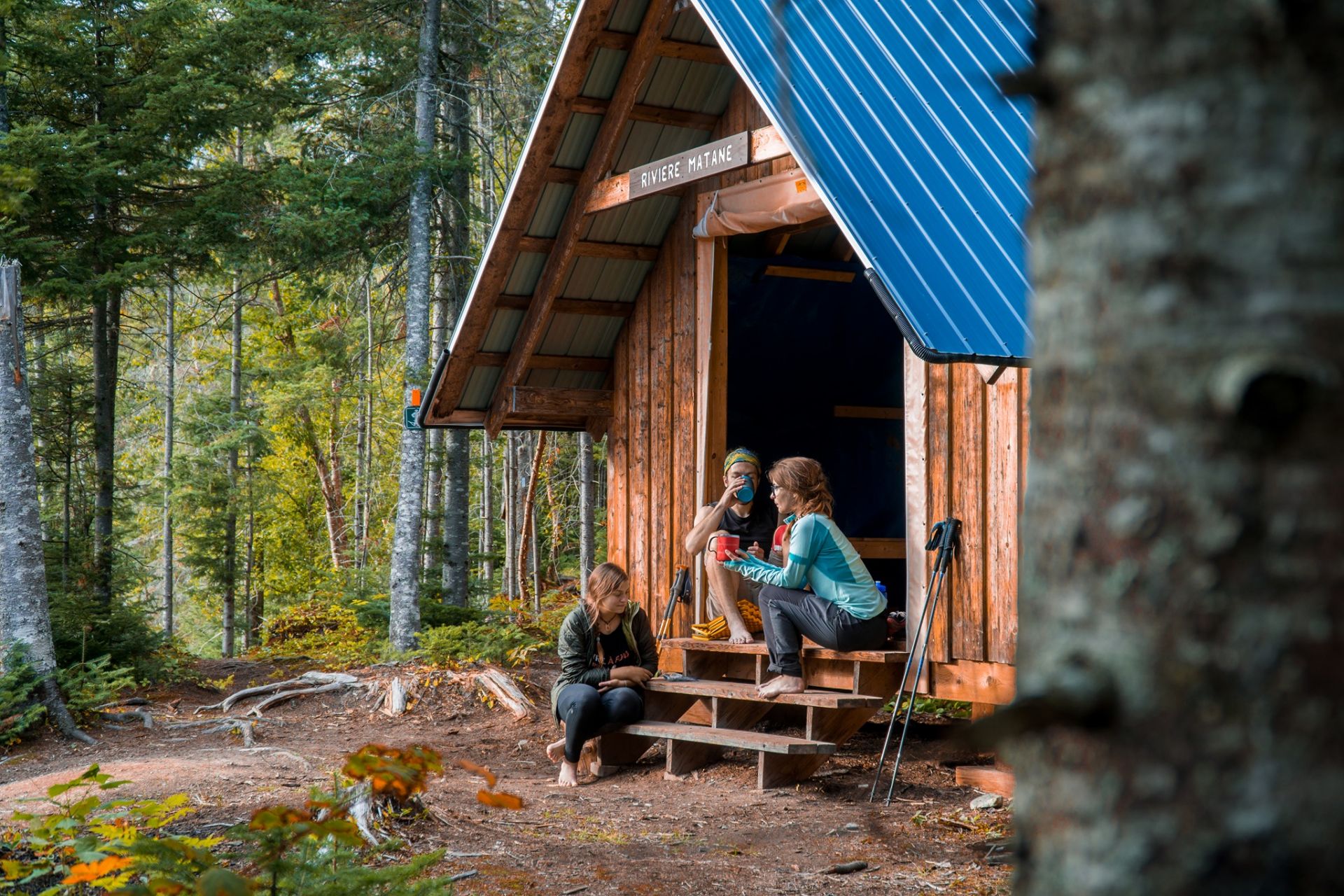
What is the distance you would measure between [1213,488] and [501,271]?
8713 millimetres

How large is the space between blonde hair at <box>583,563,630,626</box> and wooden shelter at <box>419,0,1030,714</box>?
1485mm

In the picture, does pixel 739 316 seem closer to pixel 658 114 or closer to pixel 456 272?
pixel 658 114

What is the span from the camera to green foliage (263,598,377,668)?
585 inches

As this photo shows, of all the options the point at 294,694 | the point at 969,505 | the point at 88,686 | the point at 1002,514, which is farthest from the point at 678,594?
the point at 88,686

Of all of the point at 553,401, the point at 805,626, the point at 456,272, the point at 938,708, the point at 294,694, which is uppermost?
the point at 456,272

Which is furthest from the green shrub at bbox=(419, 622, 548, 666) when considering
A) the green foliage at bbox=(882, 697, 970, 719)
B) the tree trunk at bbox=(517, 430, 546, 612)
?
the tree trunk at bbox=(517, 430, 546, 612)

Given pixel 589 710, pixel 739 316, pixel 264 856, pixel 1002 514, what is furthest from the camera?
pixel 739 316

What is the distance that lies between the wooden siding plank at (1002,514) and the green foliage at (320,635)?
7.96 metres

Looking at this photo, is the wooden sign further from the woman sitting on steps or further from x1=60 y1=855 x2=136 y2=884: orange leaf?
x1=60 y1=855 x2=136 y2=884: orange leaf

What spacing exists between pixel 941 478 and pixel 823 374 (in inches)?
176

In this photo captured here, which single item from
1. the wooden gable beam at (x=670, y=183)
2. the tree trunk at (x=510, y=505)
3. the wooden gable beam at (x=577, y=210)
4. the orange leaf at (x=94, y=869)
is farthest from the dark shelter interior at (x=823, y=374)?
the tree trunk at (x=510, y=505)

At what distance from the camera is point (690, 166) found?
802cm

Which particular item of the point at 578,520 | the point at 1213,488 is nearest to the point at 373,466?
the point at 578,520

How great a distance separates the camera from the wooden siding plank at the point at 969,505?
266 inches
